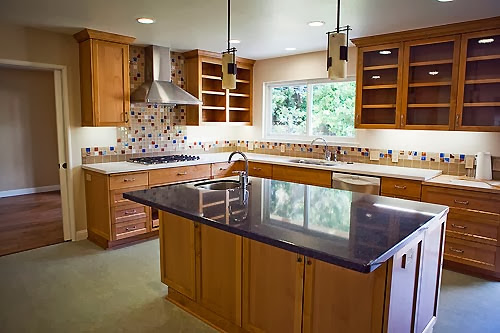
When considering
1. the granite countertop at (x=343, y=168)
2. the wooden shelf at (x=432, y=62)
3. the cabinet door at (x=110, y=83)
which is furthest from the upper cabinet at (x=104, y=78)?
the wooden shelf at (x=432, y=62)

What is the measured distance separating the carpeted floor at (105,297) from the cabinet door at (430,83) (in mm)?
1543

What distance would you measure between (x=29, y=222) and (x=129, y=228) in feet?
6.06

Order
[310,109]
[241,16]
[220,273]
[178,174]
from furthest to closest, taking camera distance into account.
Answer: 1. [310,109]
2. [178,174]
3. [241,16]
4. [220,273]

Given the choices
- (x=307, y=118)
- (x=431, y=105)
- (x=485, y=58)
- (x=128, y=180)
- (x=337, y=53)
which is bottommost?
(x=128, y=180)

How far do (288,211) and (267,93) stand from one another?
3756 millimetres

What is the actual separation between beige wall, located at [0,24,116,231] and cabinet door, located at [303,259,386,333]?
3271 millimetres

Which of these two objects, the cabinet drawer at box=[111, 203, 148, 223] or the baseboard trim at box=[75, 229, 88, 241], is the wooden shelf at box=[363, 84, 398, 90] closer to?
the cabinet drawer at box=[111, 203, 148, 223]

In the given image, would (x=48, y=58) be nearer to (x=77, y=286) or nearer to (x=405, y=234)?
(x=77, y=286)

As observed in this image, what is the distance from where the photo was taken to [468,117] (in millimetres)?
3541

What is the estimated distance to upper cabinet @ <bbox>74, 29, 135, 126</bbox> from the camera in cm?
390

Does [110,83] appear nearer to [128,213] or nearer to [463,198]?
[128,213]

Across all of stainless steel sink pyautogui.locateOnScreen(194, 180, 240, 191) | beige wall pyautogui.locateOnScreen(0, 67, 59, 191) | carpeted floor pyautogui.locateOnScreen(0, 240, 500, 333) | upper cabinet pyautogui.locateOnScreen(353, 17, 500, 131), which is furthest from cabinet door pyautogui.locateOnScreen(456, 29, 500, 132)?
beige wall pyautogui.locateOnScreen(0, 67, 59, 191)

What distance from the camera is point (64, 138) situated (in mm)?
4094

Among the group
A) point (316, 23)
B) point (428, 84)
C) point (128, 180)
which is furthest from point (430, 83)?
point (128, 180)
